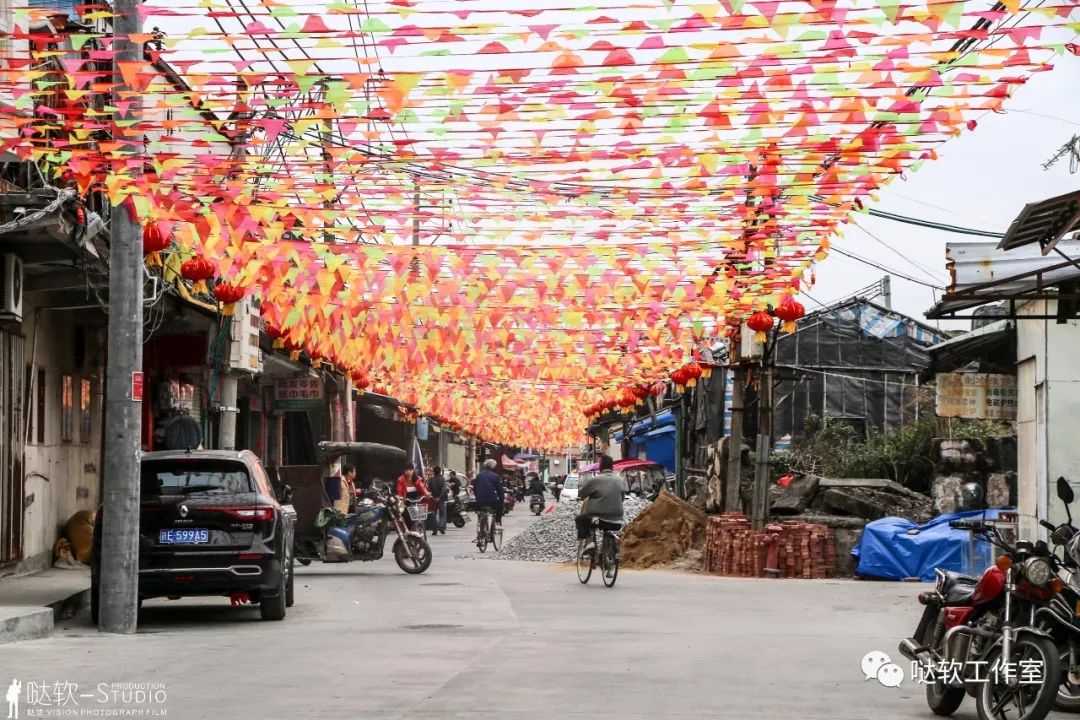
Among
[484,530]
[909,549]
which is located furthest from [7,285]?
[484,530]

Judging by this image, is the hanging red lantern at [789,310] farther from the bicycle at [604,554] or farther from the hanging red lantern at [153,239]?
the hanging red lantern at [153,239]

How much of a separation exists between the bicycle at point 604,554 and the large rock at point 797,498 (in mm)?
5192

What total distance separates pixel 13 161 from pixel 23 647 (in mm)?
5310

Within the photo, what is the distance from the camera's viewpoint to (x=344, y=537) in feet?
70.6

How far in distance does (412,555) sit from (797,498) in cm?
694

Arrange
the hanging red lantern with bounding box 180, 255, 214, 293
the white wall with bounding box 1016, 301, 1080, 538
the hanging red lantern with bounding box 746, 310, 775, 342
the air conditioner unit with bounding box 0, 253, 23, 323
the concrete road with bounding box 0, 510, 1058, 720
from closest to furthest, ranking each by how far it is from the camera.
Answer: the concrete road with bounding box 0, 510, 1058, 720, the air conditioner unit with bounding box 0, 253, 23, 323, the hanging red lantern with bounding box 180, 255, 214, 293, the white wall with bounding box 1016, 301, 1080, 538, the hanging red lantern with bounding box 746, 310, 775, 342

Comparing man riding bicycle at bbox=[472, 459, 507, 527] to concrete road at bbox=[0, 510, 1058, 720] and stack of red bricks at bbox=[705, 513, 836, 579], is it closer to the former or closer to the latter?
stack of red bricks at bbox=[705, 513, 836, 579]

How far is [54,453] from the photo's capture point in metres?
19.4

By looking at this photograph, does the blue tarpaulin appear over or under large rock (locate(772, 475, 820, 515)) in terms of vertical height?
under

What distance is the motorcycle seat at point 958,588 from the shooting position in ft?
29.7

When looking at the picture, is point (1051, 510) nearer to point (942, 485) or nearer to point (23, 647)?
point (942, 485)

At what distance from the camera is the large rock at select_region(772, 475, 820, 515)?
24953 millimetres

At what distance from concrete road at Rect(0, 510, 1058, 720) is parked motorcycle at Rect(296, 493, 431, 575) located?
102 inches

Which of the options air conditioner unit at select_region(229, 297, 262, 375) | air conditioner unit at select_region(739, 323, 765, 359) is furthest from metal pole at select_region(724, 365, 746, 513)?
air conditioner unit at select_region(229, 297, 262, 375)
